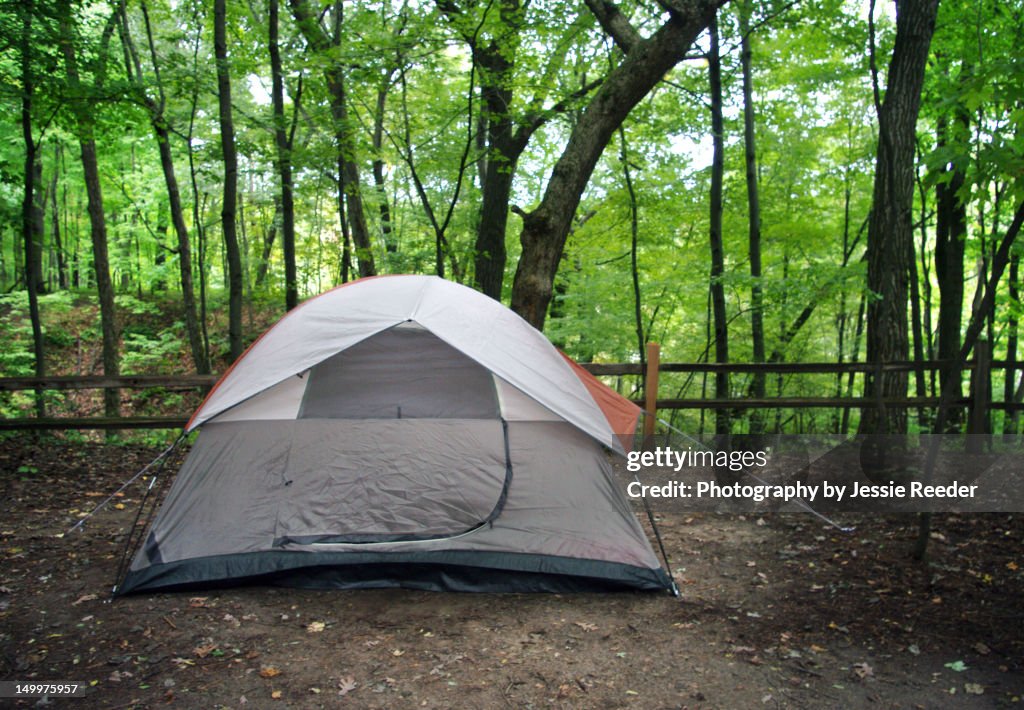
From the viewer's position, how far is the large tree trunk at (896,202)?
16.4 feet

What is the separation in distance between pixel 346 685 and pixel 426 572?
107 centimetres

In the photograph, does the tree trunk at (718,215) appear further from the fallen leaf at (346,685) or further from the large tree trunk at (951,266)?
the fallen leaf at (346,685)

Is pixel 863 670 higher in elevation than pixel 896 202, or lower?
lower

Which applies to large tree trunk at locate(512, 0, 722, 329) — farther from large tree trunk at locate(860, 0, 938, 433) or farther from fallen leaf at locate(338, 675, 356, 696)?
fallen leaf at locate(338, 675, 356, 696)

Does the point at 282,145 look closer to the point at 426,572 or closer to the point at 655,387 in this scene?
the point at 655,387

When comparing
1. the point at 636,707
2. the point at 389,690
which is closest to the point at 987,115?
the point at 636,707

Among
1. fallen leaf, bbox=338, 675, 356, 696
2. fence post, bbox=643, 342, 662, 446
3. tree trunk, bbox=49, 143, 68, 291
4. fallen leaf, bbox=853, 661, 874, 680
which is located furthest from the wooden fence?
tree trunk, bbox=49, 143, 68, 291

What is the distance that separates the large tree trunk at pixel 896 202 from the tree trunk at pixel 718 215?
2086 millimetres

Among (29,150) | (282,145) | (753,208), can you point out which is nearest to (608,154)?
(753,208)

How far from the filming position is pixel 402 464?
447cm

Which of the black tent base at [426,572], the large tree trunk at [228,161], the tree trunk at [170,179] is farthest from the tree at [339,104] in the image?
the black tent base at [426,572]

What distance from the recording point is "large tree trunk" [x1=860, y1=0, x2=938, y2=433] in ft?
16.4

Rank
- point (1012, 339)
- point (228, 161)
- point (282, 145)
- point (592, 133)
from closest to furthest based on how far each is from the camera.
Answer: point (592, 133) → point (228, 161) → point (282, 145) → point (1012, 339)

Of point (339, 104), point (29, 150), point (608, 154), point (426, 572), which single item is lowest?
point (426, 572)
